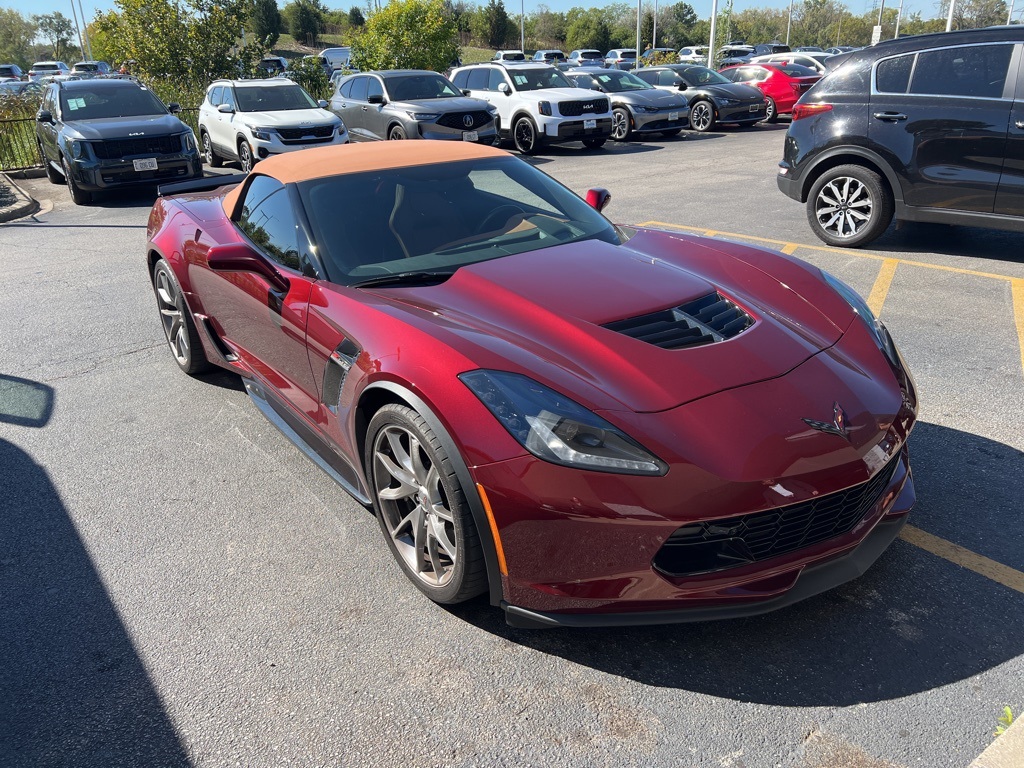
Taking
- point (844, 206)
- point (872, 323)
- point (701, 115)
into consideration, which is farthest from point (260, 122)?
point (872, 323)

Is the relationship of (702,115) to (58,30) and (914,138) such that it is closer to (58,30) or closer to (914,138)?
(914,138)

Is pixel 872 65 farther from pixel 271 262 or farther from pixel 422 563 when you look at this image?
pixel 422 563

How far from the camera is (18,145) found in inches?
639

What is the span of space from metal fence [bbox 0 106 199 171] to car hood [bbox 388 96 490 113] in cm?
417

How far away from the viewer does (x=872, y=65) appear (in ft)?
23.9

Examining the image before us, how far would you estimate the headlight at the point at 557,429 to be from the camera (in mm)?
2389

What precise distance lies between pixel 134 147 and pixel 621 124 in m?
10.2

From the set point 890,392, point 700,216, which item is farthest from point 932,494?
point 700,216

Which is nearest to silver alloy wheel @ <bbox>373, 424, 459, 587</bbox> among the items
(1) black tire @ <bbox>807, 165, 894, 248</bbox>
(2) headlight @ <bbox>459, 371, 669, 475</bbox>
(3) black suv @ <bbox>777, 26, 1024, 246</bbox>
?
(2) headlight @ <bbox>459, 371, 669, 475</bbox>

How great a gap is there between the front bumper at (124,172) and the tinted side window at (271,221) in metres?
8.76

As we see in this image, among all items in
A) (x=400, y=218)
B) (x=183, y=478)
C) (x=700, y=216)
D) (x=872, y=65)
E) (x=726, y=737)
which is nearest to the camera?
(x=726, y=737)

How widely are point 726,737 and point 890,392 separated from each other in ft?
4.28

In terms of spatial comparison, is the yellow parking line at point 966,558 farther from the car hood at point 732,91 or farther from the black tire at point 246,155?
the car hood at point 732,91

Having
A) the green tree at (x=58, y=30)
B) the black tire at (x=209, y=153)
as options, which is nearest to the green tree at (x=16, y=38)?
the green tree at (x=58, y=30)
